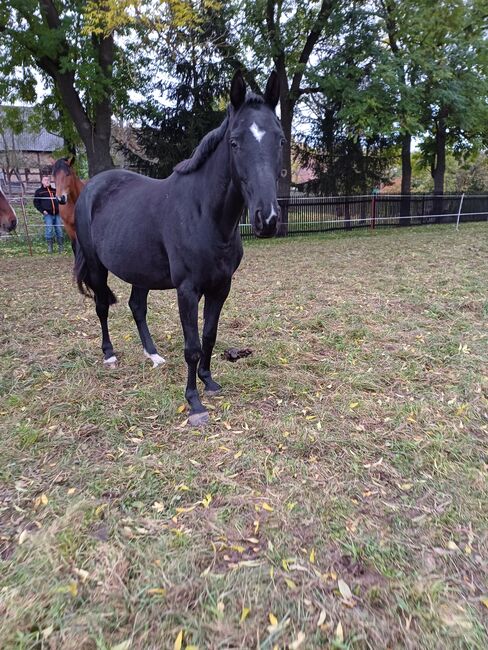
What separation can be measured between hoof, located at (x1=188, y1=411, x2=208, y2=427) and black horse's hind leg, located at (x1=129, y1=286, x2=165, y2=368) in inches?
45.4

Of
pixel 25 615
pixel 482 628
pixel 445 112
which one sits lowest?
pixel 482 628

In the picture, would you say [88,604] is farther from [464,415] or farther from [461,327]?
[461,327]

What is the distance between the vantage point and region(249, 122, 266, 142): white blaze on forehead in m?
2.39

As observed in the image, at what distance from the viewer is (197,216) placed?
9.77ft

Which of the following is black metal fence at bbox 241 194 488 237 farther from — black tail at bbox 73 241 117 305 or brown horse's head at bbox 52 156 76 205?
black tail at bbox 73 241 117 305

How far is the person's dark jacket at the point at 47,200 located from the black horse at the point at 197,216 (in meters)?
7.81

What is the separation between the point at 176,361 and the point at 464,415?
256 cm

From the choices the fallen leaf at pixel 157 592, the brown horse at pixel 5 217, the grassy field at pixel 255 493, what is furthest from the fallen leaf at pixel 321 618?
the brown horse at pixel 5 217

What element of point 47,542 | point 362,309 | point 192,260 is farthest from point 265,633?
point 362,309

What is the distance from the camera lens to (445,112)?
1769cm

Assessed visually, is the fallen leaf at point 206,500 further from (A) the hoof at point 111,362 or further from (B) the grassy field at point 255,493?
(A) the hoof at point 111,362

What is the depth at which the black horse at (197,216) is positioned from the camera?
7.92 feet

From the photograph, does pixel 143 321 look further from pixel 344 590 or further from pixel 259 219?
pixel 344 590

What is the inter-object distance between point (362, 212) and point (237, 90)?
17516 millimetres
